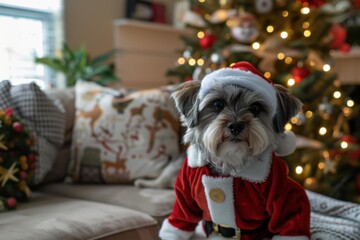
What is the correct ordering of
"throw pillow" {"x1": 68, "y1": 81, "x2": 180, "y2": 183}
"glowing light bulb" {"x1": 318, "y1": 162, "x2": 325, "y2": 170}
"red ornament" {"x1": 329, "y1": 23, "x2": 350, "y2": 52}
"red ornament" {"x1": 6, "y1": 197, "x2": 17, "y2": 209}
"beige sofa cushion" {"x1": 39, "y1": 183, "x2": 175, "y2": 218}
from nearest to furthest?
"red ornament" {"x1": 6, "y1": 197, "x2": 17, "y2": 209} → "beige sofa cushion" {"x1": 39, "y1": 183, "x2": 175, "y2": 218} → "throw pillow" {"x1": 68, "y1": 81, "x2": 180, "y2": 183} → "glowing light bulb" {"x1": 318, "y1": 162, "x2": 325, "y2": 170} → "red ornament" {"x1": 329, "y1": 23, "x2": 350, "y2": 52}

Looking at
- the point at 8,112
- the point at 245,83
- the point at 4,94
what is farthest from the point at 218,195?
the point at 4,94

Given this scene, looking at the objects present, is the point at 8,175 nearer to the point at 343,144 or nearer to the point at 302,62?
the point at 302,62

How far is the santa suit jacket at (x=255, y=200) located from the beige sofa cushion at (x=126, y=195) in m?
0.36

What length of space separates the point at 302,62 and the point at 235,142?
1.83 m

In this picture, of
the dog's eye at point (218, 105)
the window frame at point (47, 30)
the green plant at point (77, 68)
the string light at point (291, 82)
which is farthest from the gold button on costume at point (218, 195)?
the window frame at point (47, 30)

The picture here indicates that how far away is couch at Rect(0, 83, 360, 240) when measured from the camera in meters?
1.17

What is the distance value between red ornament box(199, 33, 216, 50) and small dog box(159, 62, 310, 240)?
65.0 inches

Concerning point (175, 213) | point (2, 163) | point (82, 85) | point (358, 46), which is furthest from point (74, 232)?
point (358, 46)

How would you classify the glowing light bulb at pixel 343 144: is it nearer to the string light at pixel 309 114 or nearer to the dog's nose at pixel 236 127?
the string light at pixel 309 114

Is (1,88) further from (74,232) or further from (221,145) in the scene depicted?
(221,145)

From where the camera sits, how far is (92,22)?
3.56 meters

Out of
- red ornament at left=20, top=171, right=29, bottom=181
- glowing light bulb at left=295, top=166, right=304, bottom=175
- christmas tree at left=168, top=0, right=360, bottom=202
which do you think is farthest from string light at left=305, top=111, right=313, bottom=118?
red ornament at left=20, top=171, right=29, bottom=181

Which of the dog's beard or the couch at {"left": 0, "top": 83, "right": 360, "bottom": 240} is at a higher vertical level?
the dog's beard

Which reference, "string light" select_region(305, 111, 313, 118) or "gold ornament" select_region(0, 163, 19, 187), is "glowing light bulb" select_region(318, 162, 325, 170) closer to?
"string light" select_region(305, 111, 313, 118)
